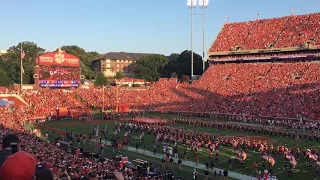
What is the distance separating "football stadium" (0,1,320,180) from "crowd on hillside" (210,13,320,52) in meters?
0.18

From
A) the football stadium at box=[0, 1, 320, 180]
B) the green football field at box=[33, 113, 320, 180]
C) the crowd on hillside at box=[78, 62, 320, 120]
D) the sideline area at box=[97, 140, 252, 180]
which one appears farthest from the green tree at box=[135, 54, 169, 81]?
the sideline area at box=[97, 140, 252, 180]

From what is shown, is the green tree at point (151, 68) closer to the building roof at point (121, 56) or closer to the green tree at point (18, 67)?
the green tree at point (18, 67)

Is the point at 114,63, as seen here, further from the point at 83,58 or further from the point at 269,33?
the point at 269,33

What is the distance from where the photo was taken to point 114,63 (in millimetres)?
115500

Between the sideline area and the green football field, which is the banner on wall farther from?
the sideline area

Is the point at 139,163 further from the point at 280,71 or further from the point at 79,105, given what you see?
the point at 280,71

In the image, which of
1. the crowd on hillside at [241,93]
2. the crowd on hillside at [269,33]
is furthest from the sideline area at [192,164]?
the crowd on hillside at [269,33]

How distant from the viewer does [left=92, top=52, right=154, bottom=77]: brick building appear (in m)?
113

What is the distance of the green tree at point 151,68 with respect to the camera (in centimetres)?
8288

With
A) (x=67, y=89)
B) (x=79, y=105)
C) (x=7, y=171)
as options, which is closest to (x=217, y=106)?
(x=79, y=105)

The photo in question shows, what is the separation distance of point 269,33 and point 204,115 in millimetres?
22741

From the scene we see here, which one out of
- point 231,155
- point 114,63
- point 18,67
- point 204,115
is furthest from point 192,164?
point 114,63

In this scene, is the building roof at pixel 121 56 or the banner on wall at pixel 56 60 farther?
the building roof at pixel 121 56

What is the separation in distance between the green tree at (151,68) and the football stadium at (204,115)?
22489 millimetres
